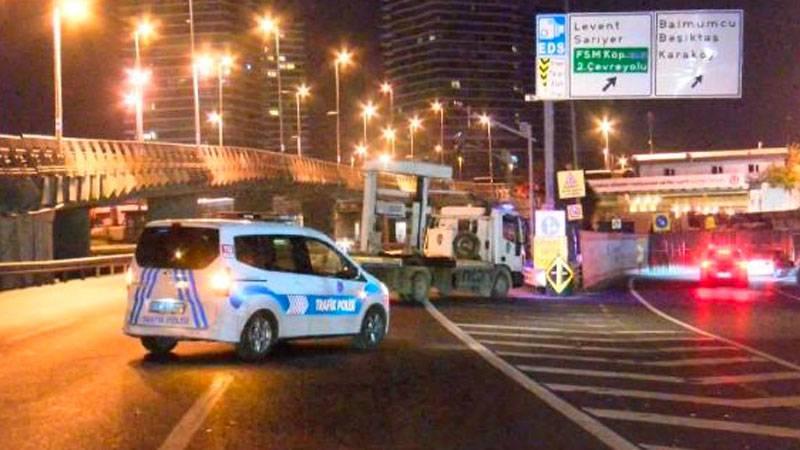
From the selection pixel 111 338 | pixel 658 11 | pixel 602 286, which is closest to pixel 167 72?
pixel 602 286

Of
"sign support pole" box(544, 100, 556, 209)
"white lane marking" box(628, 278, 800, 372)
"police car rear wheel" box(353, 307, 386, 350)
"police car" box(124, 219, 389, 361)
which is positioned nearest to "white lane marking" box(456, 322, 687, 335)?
"white lane marking" box(628, 278, 800, 372)

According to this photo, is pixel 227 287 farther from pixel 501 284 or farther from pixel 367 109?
pixel 367 109

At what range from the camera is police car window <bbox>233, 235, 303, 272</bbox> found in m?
15.4

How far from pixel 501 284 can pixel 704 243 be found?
31881 mm

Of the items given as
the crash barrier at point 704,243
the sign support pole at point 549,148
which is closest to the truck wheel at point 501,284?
the sign support pole at point 549,148

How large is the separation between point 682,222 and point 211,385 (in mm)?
81788

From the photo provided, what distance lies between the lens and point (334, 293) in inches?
664

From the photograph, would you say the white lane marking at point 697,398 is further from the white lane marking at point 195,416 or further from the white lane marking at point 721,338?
the white lane marking at point 195,416

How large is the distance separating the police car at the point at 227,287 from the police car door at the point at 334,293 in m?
0.02

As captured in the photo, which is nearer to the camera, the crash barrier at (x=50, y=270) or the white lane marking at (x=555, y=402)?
the white lane marking at (x=555, y=402)

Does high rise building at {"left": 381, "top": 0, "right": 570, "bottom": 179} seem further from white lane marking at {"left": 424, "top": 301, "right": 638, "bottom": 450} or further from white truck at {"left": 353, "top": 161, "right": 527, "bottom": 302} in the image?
white lane marking at {"left": 424, "top": 301, "right": 638, "bottom": 450}

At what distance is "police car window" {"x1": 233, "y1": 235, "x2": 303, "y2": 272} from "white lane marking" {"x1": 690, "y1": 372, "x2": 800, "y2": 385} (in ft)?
18.7

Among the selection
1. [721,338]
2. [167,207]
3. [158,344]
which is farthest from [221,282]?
[167,207]

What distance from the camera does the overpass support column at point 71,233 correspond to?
6241 cm
